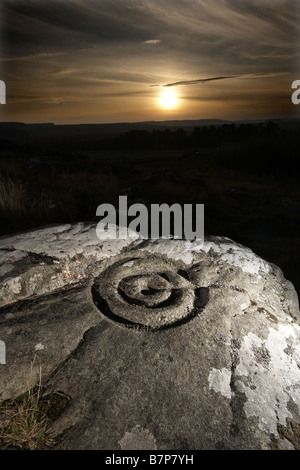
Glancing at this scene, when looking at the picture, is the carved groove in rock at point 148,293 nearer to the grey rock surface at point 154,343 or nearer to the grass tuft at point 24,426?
the grey rock surface at point 154,343

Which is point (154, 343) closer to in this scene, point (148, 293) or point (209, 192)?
point (148, 293)

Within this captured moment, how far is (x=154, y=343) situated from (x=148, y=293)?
2.01 ft

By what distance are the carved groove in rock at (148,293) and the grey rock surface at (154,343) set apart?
1cm

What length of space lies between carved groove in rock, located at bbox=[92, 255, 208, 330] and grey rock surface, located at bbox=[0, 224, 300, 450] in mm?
10

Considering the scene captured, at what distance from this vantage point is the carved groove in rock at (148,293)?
2277 mm

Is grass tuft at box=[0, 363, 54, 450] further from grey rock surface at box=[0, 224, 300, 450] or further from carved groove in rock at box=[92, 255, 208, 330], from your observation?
carved groove in rock at box=[92, 255, 208, 330]

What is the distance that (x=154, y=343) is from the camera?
80.4 inches

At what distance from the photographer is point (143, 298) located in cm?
247

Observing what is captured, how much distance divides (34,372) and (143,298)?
0.95 metres

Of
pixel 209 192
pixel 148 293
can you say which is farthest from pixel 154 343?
pixel 209 192

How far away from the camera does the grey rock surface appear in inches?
63.5

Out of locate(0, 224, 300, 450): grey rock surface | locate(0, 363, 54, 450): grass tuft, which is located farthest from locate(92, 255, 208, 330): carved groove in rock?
locate(0, 363, 54, 450): grass tuft

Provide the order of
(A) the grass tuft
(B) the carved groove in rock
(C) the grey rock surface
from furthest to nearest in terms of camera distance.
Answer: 1. (B) the carved groove in rock
2. (C) the grey rock surface
3. (A) the grass tuft
